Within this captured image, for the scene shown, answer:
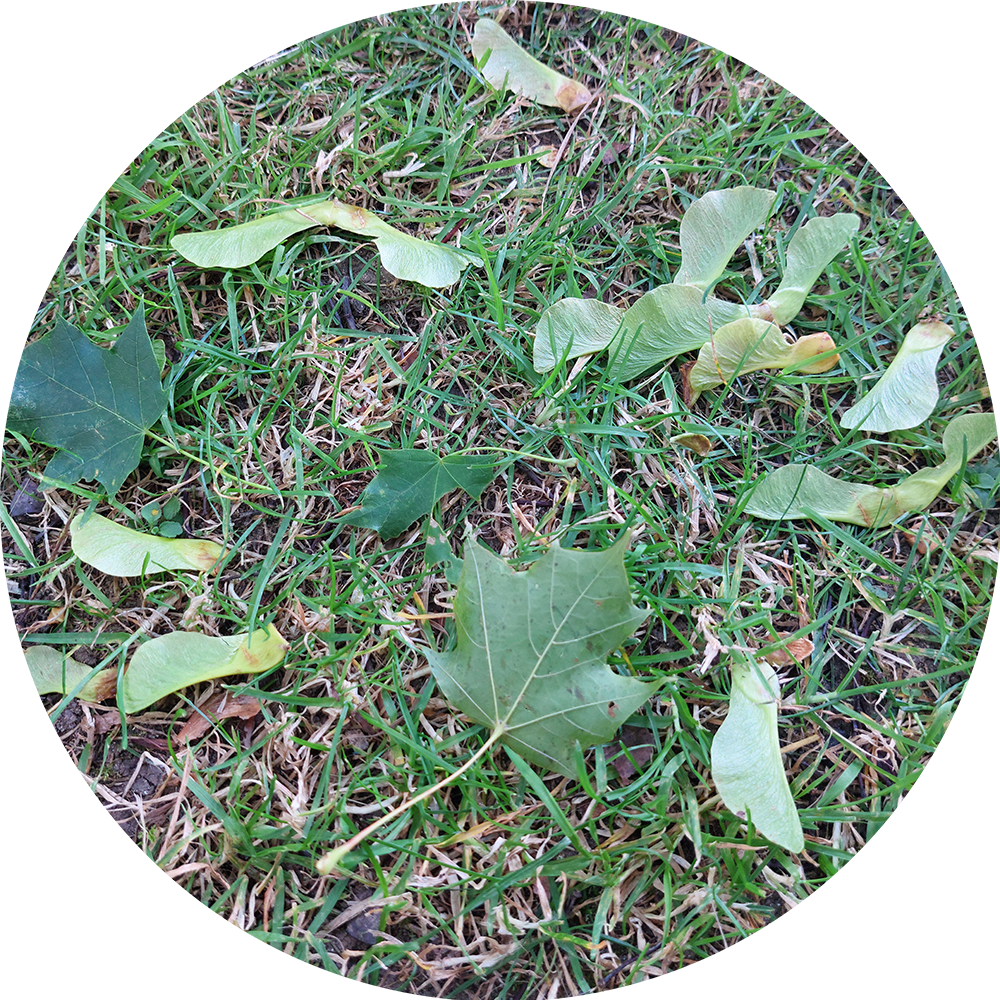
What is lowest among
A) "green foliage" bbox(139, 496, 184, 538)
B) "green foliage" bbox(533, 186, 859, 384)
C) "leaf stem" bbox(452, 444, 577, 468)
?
"green foliage" bbox(139, 496, 184, 538)

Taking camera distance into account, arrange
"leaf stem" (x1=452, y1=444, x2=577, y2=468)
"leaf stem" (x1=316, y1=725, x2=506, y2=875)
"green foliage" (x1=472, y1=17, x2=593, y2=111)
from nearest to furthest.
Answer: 1. "leaf stem" (x1=316, y1=725, x2=506, y2=875)
2. "leaf stem" (x1=452, y1=444, x2=577, y2=468)
3. "green foliage" (x1=472, y1=17, x2=593, y2=111)

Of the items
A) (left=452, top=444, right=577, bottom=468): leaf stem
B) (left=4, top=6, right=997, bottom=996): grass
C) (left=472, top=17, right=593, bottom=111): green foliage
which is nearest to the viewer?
(left=4, top=6, right=997, bottom=996): grass

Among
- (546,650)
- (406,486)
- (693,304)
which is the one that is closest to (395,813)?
(546,650)

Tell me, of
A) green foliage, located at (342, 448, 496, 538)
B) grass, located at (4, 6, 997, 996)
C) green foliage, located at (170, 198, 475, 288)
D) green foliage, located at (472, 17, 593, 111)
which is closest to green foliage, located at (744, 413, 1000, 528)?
grass, located at (4, 6, 997, 996)

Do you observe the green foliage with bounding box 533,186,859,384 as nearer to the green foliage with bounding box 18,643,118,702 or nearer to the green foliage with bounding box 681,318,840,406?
the green foliage with bounding box 681,318,840,406

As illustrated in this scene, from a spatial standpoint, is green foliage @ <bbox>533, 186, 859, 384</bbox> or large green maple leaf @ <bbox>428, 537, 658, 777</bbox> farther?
green foliage @ <bbox>533, 186, 859, 384</bbox>

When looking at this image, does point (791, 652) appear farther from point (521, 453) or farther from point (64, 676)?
point (64, 676)

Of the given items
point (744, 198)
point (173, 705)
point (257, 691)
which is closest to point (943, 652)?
point (744, 198)
